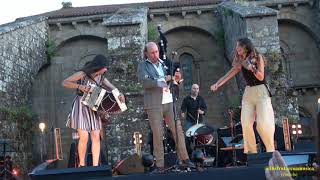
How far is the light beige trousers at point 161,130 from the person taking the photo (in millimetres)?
6195

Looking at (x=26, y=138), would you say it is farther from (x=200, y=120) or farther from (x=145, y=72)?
(x=145, y=72)

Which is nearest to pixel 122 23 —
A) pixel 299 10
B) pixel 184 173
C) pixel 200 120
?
pixel 200 120

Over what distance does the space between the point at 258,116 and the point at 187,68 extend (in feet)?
49.5

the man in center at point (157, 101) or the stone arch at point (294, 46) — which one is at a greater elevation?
the stone arch at point (294, 46)

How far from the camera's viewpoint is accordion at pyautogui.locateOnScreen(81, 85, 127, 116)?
6.52 meters

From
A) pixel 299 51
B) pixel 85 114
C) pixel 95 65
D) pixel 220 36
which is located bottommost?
pixel 85 114

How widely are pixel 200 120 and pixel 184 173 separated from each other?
6.39m

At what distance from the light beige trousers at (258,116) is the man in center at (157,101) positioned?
2.85 ft

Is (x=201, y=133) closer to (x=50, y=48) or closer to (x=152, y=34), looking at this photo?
(x=152, y=34)

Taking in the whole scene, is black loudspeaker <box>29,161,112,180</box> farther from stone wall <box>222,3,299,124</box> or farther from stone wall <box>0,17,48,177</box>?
stone wall <box>222,3,299,124</box>

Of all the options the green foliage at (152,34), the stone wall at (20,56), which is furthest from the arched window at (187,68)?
the stone wall at (20,56)

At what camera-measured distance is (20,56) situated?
18484mm

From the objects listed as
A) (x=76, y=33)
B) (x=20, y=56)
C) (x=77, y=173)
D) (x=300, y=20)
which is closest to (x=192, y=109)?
(x=77, y=173)

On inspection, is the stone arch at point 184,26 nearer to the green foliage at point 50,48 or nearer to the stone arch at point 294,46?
the stone arch at point 294,46
